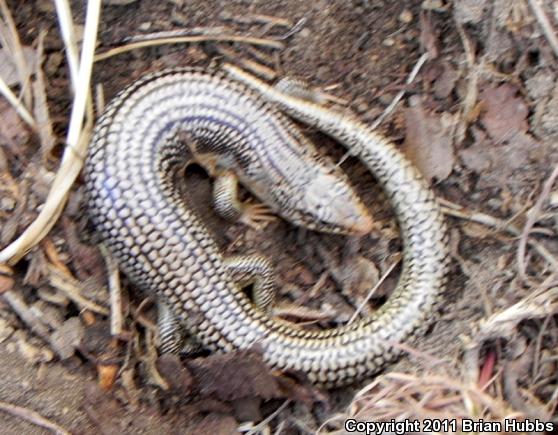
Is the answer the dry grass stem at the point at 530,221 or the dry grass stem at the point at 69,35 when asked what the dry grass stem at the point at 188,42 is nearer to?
the dry grass stem at the point at 69,35

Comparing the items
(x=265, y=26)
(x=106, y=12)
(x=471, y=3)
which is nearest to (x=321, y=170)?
(x=265, y=26)

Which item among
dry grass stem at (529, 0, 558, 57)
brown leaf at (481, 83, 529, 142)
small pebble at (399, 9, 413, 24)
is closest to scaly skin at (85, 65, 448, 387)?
brown leaf at (481, 83, 529, 142)

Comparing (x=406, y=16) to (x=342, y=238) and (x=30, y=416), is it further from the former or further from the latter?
(x=30, y=416)

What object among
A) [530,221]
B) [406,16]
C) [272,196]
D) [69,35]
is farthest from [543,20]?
[69,35]

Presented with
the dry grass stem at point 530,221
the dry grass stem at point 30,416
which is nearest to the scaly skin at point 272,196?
the dry grass stem at point 530,221

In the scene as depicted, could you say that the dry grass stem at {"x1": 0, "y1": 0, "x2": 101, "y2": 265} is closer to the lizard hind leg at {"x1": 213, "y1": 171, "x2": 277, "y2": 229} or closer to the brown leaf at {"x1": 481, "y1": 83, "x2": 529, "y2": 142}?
the lizard hind leg at {"x1": 213, "y1": 171, "x2": 277, "y2": 229}

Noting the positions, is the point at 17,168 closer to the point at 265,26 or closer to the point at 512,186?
the point at 265,26
